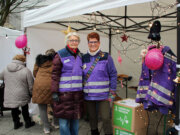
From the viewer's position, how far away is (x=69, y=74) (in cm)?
218

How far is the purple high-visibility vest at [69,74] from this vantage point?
2.18 m

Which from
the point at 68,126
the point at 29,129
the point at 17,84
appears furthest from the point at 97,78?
the point at 29,129

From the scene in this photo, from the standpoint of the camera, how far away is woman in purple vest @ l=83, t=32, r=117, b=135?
2258mm

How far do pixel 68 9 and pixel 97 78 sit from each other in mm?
1065

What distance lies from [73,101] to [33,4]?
429 inches

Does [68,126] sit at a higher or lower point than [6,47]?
lower

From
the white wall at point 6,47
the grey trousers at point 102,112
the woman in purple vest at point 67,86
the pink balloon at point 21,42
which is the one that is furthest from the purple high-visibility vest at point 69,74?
the white wall at point 6,47

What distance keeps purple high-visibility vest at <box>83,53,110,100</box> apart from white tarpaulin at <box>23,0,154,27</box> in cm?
68

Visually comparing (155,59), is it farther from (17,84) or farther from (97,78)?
(17,84)

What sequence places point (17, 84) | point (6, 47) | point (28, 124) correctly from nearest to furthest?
point (17, 84)
point (28, 124)
point (6, 47)

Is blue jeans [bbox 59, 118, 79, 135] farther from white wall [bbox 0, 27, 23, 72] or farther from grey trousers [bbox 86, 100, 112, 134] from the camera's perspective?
white wall [bbox 0, 27, 23, 72]

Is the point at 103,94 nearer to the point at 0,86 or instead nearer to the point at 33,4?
the point at 0,86

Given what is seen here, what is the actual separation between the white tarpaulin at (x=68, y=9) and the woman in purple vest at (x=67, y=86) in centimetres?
36

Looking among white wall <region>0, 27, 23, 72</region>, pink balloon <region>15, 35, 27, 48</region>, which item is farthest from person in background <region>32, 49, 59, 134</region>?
white wall <region>0, 27, 23, 72</region>
